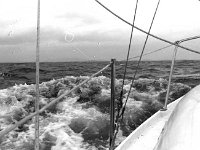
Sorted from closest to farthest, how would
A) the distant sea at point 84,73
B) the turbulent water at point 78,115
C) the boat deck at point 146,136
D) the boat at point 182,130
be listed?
the boat at point 182,130 < the boat deck at point 146,136 < the turbulent water at point 78,115 < the distant sea at point 84,73

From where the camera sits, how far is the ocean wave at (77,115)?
15.2 feet

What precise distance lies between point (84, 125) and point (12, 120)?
5.54 ft

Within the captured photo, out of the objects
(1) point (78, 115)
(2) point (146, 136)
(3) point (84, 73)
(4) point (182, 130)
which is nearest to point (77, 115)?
(1) point (78, 115)

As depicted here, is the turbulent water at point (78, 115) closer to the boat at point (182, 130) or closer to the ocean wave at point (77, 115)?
the ocean wave at point (77, 115)

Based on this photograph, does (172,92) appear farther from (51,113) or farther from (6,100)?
(6,100)

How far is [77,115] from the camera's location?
6.12 meters

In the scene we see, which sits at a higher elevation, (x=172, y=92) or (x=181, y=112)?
(x=181, y=112)

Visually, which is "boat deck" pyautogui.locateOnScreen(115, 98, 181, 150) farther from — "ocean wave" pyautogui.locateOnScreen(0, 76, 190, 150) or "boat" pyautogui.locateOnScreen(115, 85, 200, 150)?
"ocean wave" pyautogui.locateOnScreen(0, 76, 190, 150)

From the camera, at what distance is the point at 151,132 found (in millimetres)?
2361

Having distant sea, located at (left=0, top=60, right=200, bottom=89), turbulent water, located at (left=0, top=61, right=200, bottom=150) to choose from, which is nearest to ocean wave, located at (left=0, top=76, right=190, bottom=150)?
turbulent water, located at (left=0, top=61, right=200, bottom=150)

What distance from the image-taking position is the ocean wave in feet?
15.2

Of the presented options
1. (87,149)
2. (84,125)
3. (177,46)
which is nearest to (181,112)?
(177,46)

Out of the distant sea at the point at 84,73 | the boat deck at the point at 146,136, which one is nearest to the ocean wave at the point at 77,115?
the distant sea at the point at 84,73

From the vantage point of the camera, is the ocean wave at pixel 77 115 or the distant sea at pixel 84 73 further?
the distant sea at pixel 84 73
